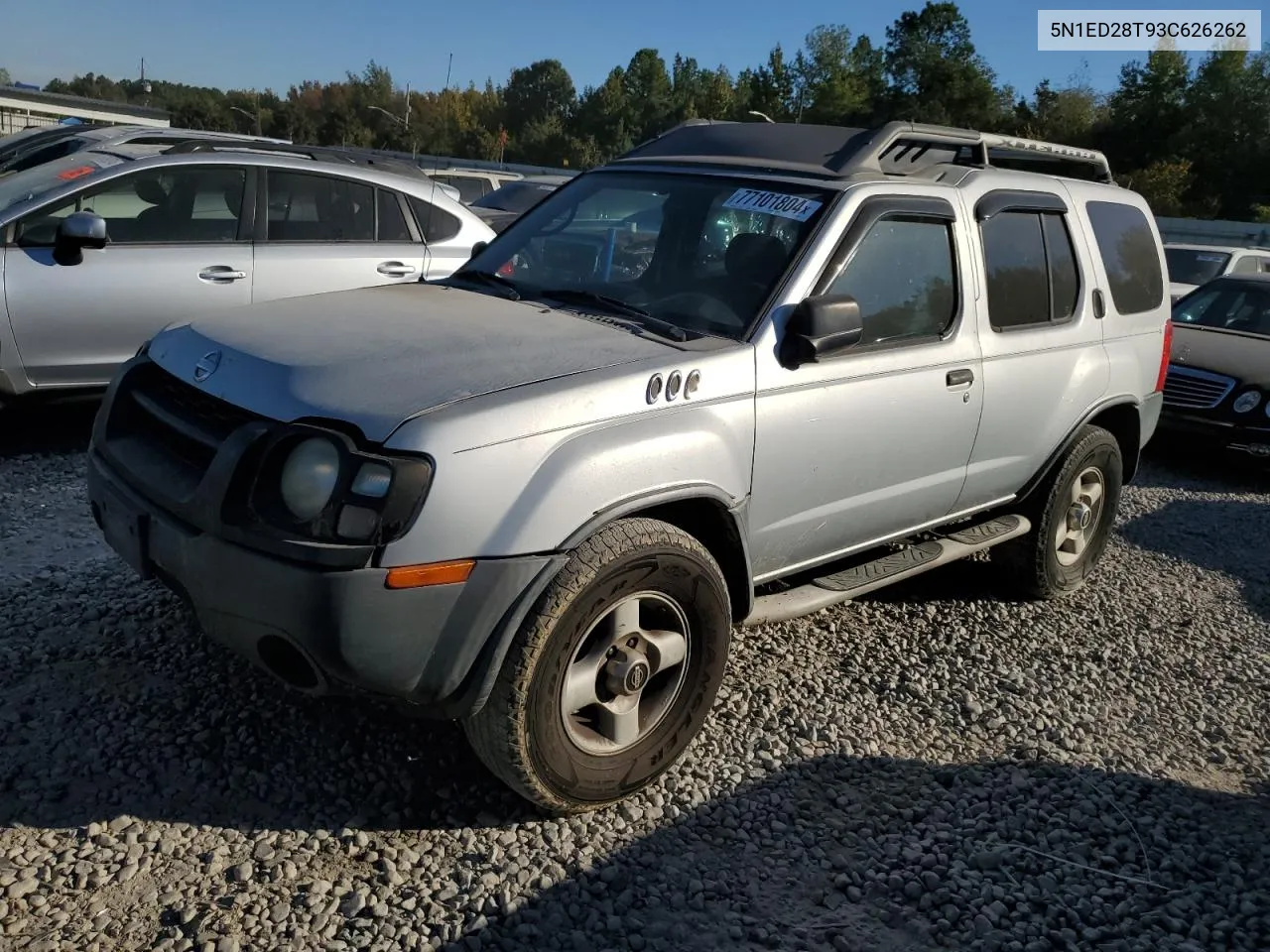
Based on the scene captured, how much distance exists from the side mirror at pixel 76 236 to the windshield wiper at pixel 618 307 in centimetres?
304

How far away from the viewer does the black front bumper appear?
2594mm

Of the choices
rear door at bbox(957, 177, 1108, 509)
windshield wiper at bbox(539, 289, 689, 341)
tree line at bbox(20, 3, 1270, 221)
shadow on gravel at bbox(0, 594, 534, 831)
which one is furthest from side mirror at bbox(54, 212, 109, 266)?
tree line at bbox(20, 3, 1270, 221)

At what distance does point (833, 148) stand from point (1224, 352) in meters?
6.41

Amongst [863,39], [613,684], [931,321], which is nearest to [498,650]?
[613,684]

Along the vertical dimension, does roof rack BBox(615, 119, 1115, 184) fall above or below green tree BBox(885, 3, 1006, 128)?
below

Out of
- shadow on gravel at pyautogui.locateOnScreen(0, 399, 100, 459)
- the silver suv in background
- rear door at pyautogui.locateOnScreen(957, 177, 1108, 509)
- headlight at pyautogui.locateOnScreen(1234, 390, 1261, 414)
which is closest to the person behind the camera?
rear door at pyautogui.locateOnScreen(957, 177, 1108, 509)

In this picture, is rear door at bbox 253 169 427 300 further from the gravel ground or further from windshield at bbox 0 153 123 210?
the gravel ground

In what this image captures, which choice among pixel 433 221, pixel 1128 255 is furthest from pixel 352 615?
pixel 433 221

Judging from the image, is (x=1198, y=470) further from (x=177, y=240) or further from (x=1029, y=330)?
(x=177, y=240)

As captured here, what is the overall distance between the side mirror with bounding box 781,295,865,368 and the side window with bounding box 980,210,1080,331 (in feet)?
3.77

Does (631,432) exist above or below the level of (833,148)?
below

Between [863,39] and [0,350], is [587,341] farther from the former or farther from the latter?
[863,39]

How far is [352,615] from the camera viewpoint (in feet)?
8.48

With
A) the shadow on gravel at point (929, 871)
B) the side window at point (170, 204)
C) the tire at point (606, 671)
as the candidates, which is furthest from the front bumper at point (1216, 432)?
the side window at point (170, 204)
